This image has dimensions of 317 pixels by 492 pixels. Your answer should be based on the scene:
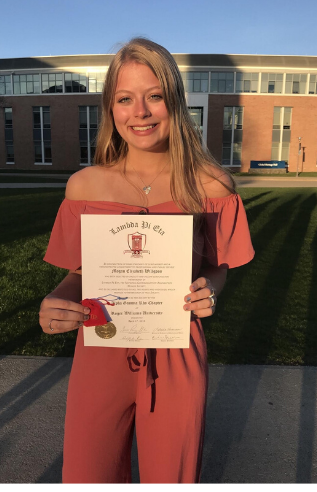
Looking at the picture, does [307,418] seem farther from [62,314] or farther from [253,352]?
[62,314]

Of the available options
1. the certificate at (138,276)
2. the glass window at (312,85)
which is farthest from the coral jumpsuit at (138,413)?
the glass window at (312,85)

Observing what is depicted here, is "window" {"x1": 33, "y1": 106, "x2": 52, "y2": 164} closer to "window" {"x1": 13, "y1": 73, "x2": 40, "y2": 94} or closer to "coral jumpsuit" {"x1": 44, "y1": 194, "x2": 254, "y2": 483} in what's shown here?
"window" {"x1": 13, "y1": 73, "x2": 40, "y2": 94}

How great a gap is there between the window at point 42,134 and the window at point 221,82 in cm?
1891

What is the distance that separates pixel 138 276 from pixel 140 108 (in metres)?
0.61

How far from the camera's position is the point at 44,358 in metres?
4.00

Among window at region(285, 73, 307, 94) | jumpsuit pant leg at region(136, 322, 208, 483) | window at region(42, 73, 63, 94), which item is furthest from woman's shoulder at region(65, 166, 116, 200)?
window at region(42, 73, 63, 94)

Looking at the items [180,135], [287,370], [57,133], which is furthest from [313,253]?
[57,133]

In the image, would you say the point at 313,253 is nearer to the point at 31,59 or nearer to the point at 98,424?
the point at 98,424

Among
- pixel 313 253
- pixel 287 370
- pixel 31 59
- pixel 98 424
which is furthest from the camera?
pixel 31 59

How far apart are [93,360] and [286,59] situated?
47.7m

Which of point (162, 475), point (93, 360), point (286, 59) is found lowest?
point (162, 475)

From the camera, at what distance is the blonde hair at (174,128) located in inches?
57.9

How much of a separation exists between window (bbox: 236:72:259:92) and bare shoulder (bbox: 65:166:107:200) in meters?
45.8

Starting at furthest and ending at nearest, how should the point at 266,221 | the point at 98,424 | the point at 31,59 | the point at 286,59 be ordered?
the point at 31,59
the point at 286,59
the point at 266,221
the point at 98,424
